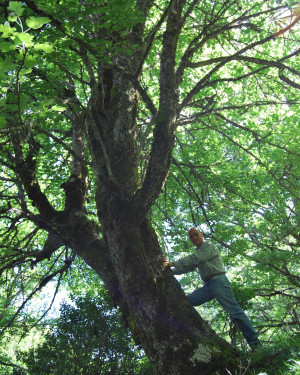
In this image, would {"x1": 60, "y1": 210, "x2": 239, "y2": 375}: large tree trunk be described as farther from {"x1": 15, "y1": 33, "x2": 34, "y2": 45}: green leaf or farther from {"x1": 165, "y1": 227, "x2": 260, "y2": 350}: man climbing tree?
{"x1": 15, "y1": 33, "x2": 34, "y2": 45}: green leaf

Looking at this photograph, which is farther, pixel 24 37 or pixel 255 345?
pixel 255 345

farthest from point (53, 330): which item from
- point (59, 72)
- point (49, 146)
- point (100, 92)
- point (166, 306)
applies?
point (59, 72)

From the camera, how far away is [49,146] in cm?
638

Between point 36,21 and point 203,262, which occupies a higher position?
point 36,21

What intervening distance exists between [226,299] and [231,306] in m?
0.11

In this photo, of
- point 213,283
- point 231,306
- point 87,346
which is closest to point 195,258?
point 213,283

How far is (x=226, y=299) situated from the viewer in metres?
4.21

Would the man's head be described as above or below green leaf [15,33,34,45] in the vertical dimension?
above

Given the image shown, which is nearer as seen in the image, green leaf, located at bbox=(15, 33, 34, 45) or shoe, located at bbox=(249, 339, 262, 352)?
green leaf, located at bbox=(15, 33, 34, 45)

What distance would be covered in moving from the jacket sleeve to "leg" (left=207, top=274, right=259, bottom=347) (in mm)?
311

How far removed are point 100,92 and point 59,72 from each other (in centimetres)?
95

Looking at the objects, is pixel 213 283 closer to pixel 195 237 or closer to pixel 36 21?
pixel 195 237

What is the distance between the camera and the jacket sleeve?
14.4 feet

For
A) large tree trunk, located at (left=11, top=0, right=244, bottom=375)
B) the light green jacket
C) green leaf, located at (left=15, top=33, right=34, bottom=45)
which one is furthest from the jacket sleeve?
green leaf, located at (left=15, top=33, right=34, bottom=45)
